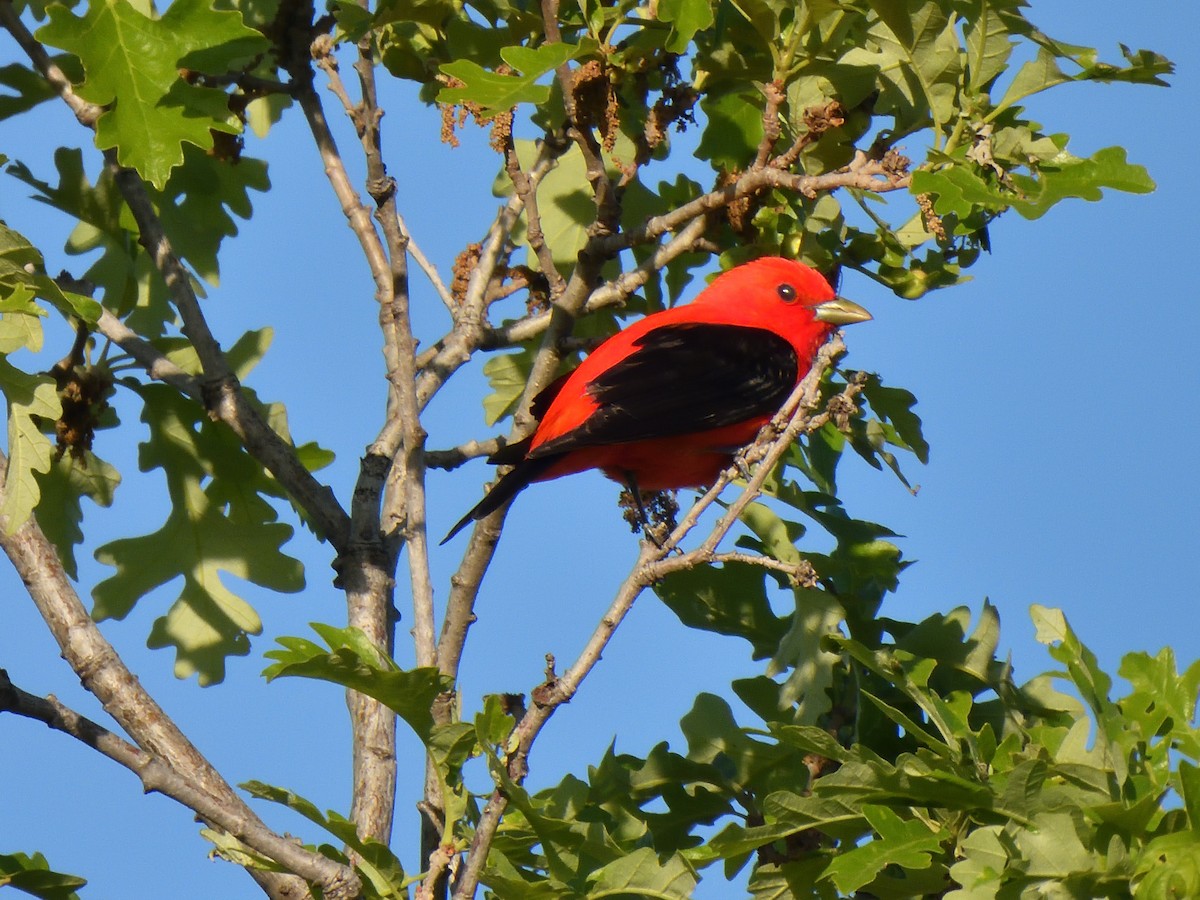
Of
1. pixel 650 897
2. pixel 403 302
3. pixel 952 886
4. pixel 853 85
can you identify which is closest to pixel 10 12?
pixel 403 302

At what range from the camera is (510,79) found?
316 cm

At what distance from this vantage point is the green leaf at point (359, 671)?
2.47 metres

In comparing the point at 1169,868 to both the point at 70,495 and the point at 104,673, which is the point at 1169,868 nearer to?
the point at 104,673

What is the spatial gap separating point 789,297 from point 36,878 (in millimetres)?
2918

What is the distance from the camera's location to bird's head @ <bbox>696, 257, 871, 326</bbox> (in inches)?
183

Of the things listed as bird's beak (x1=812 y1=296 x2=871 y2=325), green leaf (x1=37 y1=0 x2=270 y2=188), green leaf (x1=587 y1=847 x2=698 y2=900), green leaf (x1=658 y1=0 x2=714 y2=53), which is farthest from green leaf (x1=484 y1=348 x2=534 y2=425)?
green leaf (x1=587 y1=847 x2=698 y2=900)

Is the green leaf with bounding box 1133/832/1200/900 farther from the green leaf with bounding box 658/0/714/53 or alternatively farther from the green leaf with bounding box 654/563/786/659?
the green leaf with bounding box 658/0/714/53

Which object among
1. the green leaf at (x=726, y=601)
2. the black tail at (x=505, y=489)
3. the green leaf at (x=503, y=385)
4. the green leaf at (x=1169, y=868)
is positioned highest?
the green leaf at (x=503, y=385)

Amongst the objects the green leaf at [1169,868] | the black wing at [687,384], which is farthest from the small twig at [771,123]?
the green leaf at [1169,868]

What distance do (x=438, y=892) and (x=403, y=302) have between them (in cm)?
168

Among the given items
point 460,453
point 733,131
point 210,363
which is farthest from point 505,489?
point 733,131

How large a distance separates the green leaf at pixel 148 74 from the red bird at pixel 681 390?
45.4 inches

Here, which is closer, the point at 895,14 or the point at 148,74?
the point at 895,14

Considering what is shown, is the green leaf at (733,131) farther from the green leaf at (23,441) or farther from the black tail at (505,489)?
the green leaf at (23,441)
